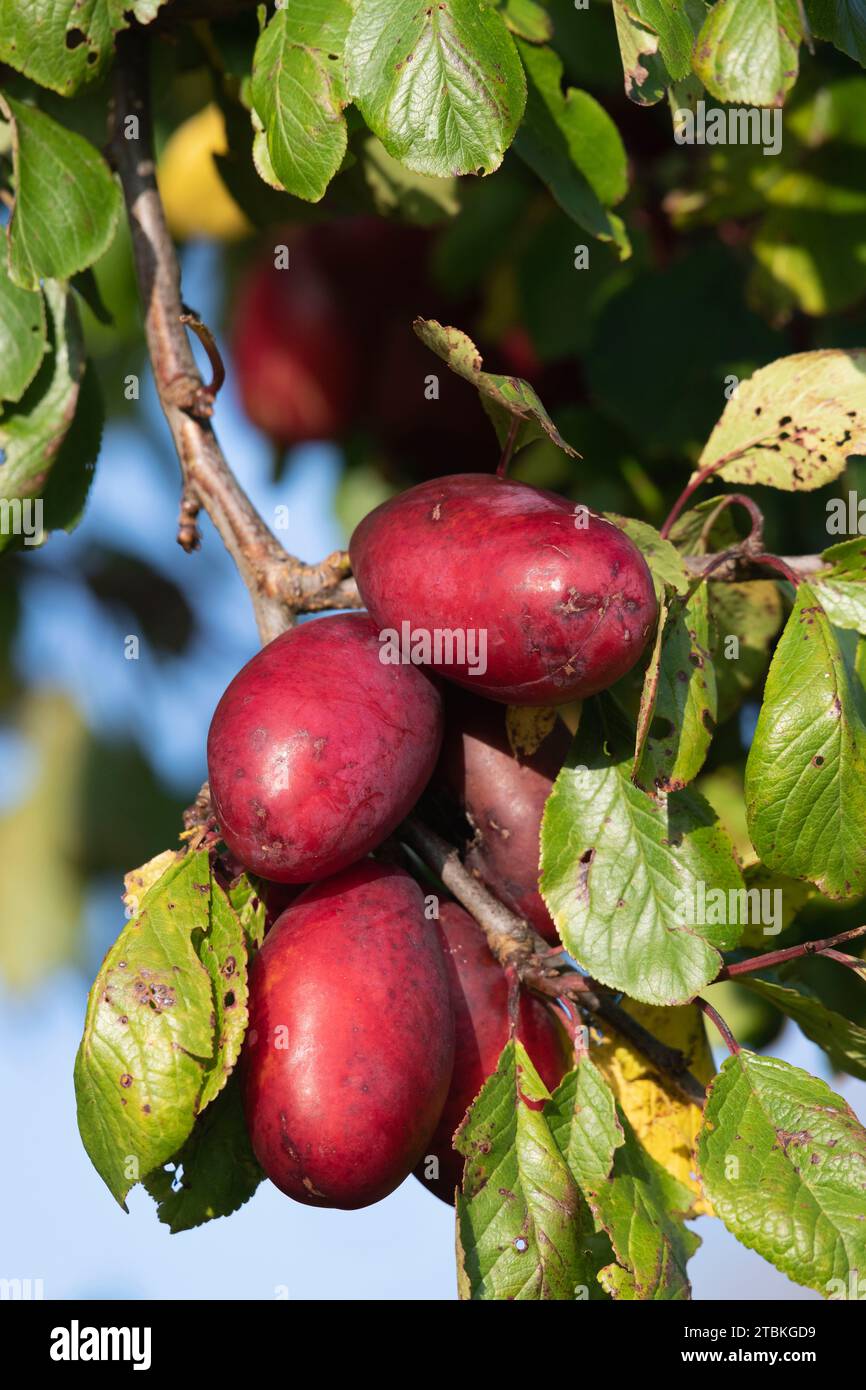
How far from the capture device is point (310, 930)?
0.95m

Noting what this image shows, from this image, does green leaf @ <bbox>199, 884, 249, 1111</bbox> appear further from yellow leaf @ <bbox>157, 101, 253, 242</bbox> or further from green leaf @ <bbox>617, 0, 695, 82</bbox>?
yellow leaf @ <bbox>157, 101, 253, 242</bbox>

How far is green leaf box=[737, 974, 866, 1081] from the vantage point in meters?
1.02

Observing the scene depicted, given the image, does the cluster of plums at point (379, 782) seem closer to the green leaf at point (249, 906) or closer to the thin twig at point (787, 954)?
the green leaf at point (249, 906)

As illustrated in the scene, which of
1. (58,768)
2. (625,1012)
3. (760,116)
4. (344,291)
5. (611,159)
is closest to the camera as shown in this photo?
(625,1012)

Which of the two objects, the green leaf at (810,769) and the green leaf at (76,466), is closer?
the green leaf at (810,769)

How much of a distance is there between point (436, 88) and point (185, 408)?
372 millimetres

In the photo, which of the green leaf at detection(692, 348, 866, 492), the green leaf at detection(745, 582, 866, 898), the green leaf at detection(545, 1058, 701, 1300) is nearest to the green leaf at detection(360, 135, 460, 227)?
the green leaf at detection(692, 348, 866, 492)

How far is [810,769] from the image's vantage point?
0.94m

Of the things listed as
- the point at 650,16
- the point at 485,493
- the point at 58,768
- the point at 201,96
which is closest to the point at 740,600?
the point at 485,493

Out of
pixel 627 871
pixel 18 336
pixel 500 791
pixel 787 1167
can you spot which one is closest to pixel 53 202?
pixel 18 336

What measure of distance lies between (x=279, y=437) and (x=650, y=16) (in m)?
1.16

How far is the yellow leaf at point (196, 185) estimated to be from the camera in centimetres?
193

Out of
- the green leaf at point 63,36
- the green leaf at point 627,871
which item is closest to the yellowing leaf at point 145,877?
the green leaf at point 627,871

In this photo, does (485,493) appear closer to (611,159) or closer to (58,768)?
(611,159)
